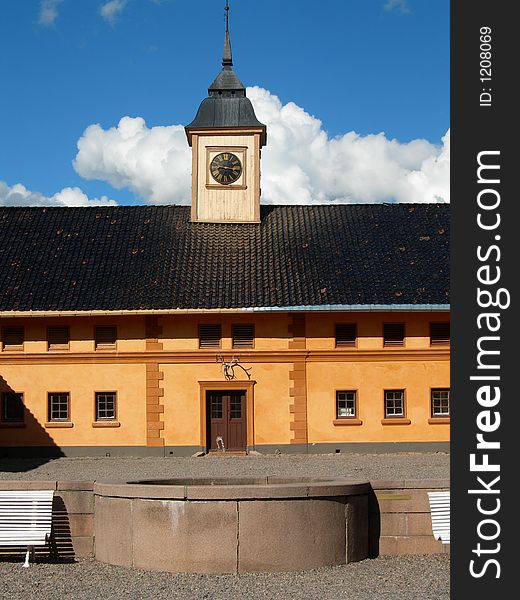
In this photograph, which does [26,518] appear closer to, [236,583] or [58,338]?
[236,583]

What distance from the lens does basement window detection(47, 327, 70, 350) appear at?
1206 inches

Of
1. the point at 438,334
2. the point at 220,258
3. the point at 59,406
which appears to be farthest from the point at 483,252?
the point at 220,258

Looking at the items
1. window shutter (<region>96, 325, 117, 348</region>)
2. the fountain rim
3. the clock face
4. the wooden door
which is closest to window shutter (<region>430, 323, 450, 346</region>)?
the wooden door

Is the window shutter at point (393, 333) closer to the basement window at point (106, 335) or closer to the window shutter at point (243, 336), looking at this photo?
the window shutter at point (243, 336)

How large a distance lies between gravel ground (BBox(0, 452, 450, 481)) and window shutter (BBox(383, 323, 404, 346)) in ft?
11.1

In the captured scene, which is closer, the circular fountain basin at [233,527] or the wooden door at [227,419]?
the circular fountain basin at [233,527]

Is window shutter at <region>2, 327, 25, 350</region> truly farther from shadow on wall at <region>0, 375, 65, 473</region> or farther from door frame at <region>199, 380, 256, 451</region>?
door frame at <region>199, 380, 256, 451</region>

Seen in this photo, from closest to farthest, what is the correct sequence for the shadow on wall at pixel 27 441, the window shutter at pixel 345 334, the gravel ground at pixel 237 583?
the gravel ground at pixel 237 583 < the shadow on wall at pixel 27 441 < the window shutter at pixel 345 334

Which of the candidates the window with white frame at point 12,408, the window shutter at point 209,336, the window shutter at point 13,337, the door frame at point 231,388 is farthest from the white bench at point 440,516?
the window shutter at point 13,337

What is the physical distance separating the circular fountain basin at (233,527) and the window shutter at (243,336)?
17553 mm

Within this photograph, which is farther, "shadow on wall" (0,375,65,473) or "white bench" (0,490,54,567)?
"shadow on wall" (0,375,65,473)

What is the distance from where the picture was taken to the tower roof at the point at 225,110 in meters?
35.8

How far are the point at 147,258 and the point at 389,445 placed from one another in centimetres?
976

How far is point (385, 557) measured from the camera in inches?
540
